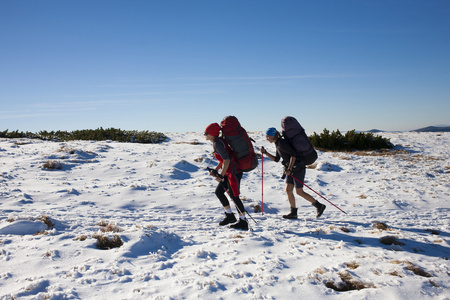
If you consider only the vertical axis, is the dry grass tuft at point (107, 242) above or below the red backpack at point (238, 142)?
below

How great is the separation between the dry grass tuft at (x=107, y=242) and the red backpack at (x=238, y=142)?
259 centimetres

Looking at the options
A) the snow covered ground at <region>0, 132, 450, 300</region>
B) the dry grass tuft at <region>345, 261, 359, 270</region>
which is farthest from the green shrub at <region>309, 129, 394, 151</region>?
the dry grass tuft at <region>345, 261, 359, 270</region>

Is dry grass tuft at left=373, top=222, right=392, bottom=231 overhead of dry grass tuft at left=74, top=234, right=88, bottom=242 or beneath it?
beneath

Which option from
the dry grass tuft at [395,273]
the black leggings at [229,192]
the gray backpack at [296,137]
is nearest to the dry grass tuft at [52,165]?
the black leggings at [229,192]

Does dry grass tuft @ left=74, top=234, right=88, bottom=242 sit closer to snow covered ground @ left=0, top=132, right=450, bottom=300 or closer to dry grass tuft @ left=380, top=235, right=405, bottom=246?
snow covered ground @ left=0, top=132, right=450, bottom=300

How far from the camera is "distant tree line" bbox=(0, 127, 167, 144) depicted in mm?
19000

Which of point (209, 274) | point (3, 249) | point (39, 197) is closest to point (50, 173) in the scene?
point (39, 197)

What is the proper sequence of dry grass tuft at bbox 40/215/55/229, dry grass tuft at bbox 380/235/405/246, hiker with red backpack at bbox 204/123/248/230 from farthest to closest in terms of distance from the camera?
hiker with red backpack at bbox 204/123/248/230
dry grass tuft at bbox 40/215/55/229
dry grass tuft at bbox 380/235/405/246

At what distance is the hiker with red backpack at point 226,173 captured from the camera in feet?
16.8

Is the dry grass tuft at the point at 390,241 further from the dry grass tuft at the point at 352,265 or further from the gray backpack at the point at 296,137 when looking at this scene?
the gray backpack at the point at 296,137

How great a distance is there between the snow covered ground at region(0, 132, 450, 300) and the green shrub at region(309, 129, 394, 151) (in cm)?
673

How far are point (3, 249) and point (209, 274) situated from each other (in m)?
3.03

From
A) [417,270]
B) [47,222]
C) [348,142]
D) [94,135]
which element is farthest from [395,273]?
[94,135]

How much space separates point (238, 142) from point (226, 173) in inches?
27.6
